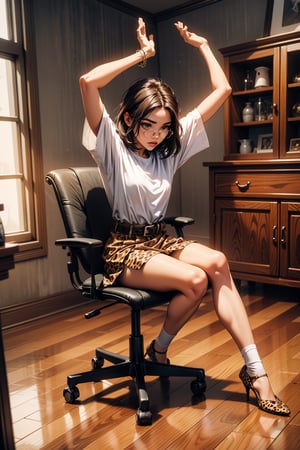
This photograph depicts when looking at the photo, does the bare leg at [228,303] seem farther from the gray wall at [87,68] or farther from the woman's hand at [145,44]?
the gray wall at [87,68]

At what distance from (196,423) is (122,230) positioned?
0.79m

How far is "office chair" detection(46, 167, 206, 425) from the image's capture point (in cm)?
176

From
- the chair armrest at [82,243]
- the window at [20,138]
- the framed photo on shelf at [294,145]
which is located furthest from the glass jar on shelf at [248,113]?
the chair armrest at [82,243]

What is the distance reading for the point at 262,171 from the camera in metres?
3.15

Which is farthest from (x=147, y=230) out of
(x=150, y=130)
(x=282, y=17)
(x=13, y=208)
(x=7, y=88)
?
(x=282, y=17)

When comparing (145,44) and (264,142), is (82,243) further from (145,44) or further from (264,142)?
(264,142)

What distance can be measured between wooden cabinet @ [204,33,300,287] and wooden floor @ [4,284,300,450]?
395mm

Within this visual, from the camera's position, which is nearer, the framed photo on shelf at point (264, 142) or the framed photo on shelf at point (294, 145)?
the framed photo on shelf at point (294, 145)

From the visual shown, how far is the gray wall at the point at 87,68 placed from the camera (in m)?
3.14

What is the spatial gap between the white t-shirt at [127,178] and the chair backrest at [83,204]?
3.7 inches

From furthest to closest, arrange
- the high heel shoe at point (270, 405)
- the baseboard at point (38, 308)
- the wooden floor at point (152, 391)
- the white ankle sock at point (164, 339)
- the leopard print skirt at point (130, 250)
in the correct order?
the baseboard at point (38, 308) < the white ankle sock at point (164, 339) < the leopard print skirt at point (130, 250) < the high heel shoe at point (270, 405) < the wooden floor at point (152, 391)

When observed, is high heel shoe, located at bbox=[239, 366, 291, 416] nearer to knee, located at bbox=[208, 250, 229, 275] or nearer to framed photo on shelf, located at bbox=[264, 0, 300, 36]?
knee, located at bbox=[208, 250, 229, 275]

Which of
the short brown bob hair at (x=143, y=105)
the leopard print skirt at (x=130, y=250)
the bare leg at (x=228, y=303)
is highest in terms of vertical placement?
the short brown bob hair at (x=143, y=105)

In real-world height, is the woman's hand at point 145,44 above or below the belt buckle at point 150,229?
above
